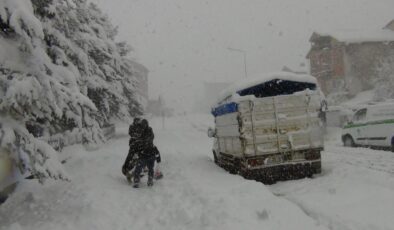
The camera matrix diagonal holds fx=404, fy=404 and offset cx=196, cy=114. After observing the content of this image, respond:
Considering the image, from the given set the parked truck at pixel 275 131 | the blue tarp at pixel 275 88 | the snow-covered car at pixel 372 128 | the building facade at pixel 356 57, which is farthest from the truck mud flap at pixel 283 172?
the building facade at pixel 356 57

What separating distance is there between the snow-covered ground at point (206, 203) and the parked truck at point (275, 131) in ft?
1.57

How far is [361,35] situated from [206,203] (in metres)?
45.2

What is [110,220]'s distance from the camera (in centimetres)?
704

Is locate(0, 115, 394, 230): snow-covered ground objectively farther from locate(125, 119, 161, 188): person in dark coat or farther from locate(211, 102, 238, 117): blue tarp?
locate(211, 102, 238, 117): blue tarp

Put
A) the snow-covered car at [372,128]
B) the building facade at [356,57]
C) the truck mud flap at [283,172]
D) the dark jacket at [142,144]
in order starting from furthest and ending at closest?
1. the building facade at [356,57]
2. the snow-covered car at [372,128]
3. the truck mud flap at [283,172]
4. the dark jacket at [142,144]

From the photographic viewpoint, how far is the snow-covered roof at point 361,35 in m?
46.0

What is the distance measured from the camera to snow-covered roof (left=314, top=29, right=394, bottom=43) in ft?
151

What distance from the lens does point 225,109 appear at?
11414 mm

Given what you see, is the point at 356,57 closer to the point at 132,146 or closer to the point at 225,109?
the point at 225,109

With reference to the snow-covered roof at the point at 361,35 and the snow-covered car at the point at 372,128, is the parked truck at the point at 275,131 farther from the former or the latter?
the snow-covered roof at the point at 361,35

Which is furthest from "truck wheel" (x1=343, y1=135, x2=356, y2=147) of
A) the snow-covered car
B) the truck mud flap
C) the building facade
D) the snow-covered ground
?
the building facade

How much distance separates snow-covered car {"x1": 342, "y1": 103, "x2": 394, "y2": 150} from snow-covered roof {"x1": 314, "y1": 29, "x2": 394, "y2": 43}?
101 feet

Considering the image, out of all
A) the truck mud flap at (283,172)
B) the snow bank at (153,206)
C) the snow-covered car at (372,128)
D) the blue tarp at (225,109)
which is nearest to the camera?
the snow bank at (153,206)

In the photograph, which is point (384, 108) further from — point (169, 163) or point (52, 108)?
point (52, 108)
